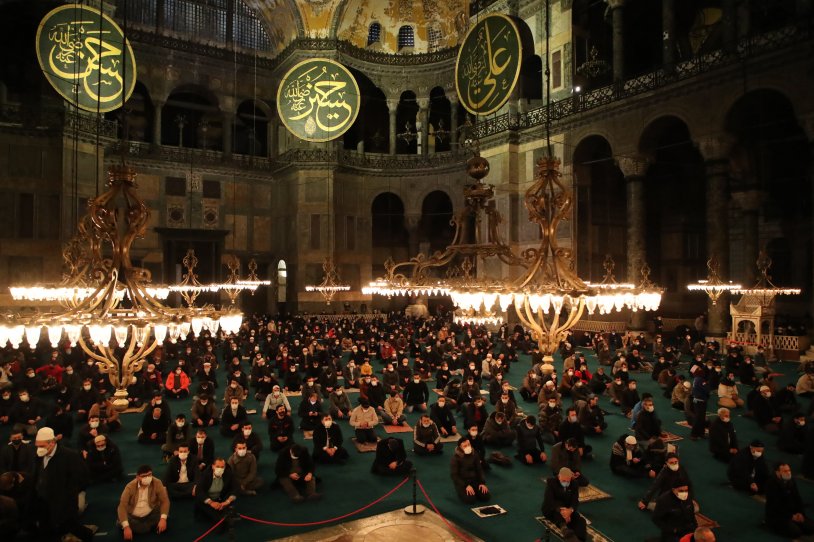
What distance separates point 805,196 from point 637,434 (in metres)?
13.6

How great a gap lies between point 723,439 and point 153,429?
6703 millimetres

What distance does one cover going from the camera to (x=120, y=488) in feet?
18.7

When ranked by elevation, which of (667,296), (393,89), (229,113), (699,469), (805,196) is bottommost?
(699,469)

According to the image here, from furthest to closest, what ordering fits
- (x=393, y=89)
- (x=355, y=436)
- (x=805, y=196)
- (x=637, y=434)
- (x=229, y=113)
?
(x=393, y=89), (x=229, y=113), (x=805, y=196), (x=355, y=436), (x=637, y=434)

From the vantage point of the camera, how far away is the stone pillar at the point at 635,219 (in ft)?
47.8

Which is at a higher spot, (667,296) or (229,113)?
(229,113)

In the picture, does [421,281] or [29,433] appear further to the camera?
[421,281]

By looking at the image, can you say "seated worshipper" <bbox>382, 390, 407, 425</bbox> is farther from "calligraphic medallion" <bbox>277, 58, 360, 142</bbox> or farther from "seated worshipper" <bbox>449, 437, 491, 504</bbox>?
"calligraphic medallion" <bbox>277, 58, 360, 142</bbox>

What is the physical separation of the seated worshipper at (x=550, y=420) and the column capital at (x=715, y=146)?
8.63 m

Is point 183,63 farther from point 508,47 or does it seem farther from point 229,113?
point 508,47

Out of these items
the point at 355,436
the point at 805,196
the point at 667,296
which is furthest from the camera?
the point at 667,296

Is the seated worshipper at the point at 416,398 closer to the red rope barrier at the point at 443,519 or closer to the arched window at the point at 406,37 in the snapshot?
the red rope barrier at the point at 443,519

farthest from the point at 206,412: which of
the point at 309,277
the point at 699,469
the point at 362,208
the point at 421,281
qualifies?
the point at 362,208

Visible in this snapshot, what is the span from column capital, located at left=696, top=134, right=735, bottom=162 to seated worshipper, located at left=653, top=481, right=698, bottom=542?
10.5 m
